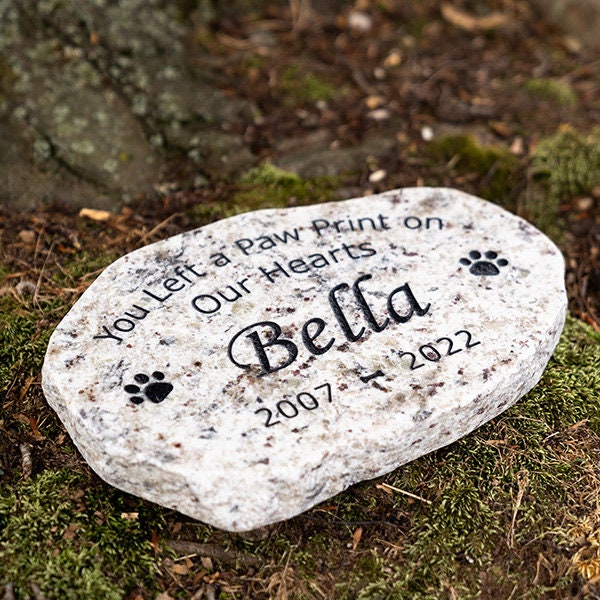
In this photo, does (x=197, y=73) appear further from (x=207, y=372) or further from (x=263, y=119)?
(x=207, y=372)

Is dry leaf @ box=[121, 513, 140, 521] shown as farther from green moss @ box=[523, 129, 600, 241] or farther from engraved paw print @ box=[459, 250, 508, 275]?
green moss @ box=[523, 129, 600, 241]

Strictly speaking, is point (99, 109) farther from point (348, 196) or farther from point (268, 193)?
point (348, 196)

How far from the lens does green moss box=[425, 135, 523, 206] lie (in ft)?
14.8

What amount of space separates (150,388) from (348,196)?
205 cm

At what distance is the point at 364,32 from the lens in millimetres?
5602

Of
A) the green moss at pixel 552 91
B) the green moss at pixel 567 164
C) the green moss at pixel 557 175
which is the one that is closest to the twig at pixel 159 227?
the green moss at pixel 557 175

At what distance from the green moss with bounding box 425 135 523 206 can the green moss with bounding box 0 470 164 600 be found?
286cm

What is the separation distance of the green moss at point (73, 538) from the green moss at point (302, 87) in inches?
121

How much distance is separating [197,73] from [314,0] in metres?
1.32

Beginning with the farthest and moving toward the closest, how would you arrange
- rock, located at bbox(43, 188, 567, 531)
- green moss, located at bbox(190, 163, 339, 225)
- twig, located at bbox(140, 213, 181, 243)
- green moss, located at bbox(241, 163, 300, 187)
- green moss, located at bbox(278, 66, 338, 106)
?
1. green moss, located at bbox(278, 66, 338, 106)
2. green moss, located at bbox(241, 163, 300, 187)
3. green moss, located at bbox(190, 163, 339, 225)
4. twig, located at bbox(140, 213, 181, 243)
5. rock, located at bbox(43, 188, 567, 531)

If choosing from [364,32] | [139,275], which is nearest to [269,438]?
[139,275]

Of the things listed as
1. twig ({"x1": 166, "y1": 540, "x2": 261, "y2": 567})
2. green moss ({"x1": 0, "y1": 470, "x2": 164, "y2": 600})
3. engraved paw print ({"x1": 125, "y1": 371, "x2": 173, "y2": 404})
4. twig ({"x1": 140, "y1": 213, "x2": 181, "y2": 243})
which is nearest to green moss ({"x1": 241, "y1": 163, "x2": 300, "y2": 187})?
twig ({"x1": 140, "y1": 213, "x2": 181, "y2": 243})

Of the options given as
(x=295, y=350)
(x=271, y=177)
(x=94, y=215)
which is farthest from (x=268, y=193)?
(x=295, y=350)

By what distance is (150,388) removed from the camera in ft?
8.98
